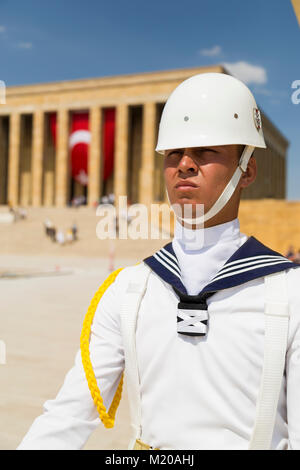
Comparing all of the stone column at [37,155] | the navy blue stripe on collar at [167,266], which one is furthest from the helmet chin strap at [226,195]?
the stone column at [37,155]

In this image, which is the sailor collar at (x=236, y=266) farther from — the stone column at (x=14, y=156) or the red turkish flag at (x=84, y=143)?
the stone column at (x=14, y=156)

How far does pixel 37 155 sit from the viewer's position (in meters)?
42.6

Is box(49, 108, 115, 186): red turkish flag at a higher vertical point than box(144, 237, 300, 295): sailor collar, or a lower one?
higher

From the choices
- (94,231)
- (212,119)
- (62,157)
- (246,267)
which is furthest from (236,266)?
(62,157)

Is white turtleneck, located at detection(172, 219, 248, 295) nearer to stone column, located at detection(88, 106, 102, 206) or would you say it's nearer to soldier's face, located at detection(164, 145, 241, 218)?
soldier's face, located at detection(164, 145, 241, 218)

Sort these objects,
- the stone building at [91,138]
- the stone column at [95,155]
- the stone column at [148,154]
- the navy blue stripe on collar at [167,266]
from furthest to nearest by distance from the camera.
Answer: the stone column at [95,155] → the stone building at [91,138] → the stone column at [148,154] → the navy blue stripe on collar at [167,266]

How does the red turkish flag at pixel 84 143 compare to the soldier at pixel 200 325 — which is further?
the red turkish flag at pixel 84 143

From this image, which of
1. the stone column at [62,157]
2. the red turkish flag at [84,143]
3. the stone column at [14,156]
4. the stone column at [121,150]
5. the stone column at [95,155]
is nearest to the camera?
the stone column at [121,150]

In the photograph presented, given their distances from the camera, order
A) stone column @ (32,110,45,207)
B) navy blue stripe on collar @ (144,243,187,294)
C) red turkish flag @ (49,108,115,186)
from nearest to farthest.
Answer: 1. navy blue stripe on collar @ (144,243,187,294)
2. red turkish flag @ (49,108,115,186)
3. stone column @ (32,110,45,207)

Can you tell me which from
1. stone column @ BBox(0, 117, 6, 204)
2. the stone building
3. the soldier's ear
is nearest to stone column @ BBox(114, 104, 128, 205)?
the stone building

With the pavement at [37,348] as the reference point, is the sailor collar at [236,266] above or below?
above

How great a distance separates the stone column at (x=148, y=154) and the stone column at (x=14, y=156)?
488 inches

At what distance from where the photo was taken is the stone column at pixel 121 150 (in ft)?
131

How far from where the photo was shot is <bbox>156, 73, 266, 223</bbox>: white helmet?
4.83 ft
